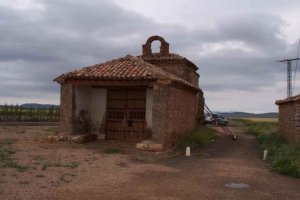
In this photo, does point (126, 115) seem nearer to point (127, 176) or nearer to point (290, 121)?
point (290, 121)

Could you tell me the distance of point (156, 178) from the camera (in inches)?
436

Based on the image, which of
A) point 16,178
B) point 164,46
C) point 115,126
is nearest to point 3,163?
point 16,178

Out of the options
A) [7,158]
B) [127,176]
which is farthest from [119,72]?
[127,176]

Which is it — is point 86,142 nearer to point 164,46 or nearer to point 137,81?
point 137,81

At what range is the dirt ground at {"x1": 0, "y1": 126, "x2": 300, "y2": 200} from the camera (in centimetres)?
907

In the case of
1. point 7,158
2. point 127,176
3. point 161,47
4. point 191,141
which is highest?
point 161,47

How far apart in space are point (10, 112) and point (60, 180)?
2750cm

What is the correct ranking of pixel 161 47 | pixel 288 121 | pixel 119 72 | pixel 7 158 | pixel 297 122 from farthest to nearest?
pixel 161 47, pixel 288 121, pixel 119 72, pixel 297 122, pixel 7 158

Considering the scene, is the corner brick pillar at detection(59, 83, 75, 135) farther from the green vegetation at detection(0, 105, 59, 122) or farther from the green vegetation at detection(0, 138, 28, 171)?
the green vegetation at detection(0, 105, 59, 122)

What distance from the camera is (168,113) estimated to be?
54.4ft

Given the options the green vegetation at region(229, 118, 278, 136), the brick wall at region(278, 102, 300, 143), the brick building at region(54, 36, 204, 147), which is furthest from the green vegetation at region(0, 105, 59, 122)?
the brick wall at region(278, 102, 300, 143)

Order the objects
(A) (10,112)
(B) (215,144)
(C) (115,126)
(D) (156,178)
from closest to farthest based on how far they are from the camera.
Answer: (D) (156,178) < (C) (115,126) < (B) (215,144) < (A) (10,112)

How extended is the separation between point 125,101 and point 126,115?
65 centimetres

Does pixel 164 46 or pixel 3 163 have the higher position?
pixel 164 46
